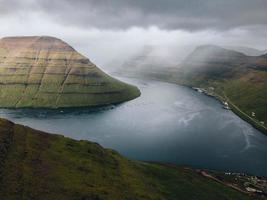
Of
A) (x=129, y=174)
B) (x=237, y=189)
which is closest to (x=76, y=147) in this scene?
(x=129, y=174)

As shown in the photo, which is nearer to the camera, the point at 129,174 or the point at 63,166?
the point at 63,166

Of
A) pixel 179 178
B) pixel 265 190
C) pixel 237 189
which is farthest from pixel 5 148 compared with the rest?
pixel 265 190

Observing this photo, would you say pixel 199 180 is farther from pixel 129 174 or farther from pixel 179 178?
pixel 129 174

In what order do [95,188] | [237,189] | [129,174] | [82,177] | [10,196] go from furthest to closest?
[237,189]
[129,174]
[82,177]
[95,188]
[10,196]

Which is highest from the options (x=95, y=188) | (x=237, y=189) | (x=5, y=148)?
(x=5, y=148)

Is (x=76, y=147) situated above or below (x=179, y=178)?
above

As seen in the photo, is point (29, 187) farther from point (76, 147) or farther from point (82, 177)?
point (76, 147)

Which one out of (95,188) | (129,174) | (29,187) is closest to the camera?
(29,187)
